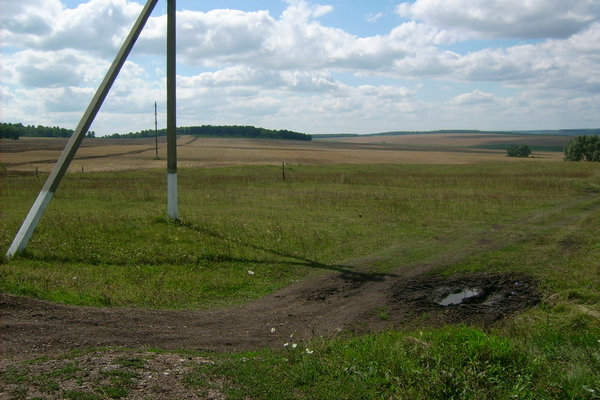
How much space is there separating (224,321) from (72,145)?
650 centimetres

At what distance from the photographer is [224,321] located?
25.5ft

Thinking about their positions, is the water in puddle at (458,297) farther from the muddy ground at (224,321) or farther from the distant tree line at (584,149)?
the distant tree line at (584,149)

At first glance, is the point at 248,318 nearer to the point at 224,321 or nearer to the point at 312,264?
the point at 224,321

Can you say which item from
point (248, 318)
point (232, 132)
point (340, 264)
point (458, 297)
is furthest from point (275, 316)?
point (232, 132)

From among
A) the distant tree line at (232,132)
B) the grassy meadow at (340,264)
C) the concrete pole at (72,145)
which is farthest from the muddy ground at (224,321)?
the distant tree line at (232,132)

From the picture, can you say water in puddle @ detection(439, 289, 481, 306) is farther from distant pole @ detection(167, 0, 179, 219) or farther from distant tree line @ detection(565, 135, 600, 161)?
distant tree line @ detection(565, 135, 600, 161)

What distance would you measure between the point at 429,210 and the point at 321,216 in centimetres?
530

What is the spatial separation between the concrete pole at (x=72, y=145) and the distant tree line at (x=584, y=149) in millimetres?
87905

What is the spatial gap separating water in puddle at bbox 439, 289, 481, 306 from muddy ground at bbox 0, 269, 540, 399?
4 centimetres

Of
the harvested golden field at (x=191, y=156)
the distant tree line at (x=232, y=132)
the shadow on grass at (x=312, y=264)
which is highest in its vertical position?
the distant tree line at (x=232, y=132)

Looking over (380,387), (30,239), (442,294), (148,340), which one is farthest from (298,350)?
(30,239)

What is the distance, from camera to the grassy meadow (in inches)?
201

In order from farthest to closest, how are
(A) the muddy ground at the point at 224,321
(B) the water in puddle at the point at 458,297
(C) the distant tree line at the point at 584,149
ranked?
(C) the distant tree line at the point at 584,149 < (B) the water in puddle at the point at 458,297 < (A) the muddy ground at the point at 224,321

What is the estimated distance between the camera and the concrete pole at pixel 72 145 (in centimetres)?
1112
